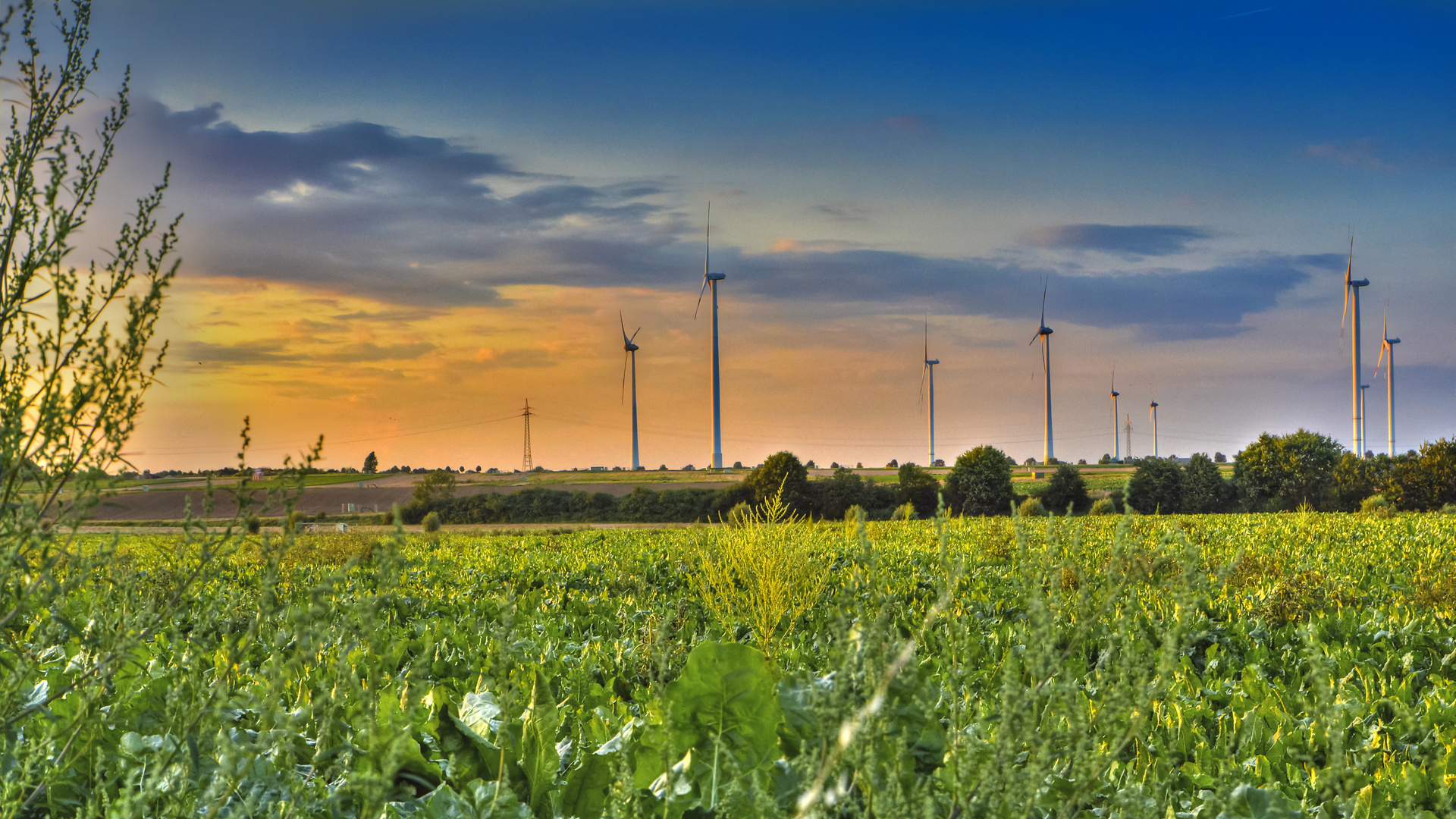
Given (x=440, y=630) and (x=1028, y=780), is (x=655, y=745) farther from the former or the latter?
(x=440, y=630)

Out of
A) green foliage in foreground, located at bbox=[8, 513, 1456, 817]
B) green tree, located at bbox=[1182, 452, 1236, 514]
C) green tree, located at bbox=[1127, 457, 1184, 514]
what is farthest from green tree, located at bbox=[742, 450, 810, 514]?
green foliage in foreground, located at bbox=[8, 513, 1456, 817]

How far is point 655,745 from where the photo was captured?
218cm

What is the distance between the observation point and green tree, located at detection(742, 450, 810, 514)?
40.3 m

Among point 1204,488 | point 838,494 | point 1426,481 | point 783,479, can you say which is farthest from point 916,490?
point 1426,481

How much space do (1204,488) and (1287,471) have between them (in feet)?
14.2

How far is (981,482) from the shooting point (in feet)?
144

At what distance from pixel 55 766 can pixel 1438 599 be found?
10.1 metres

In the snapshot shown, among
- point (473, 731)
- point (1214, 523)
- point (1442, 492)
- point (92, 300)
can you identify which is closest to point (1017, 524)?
point (473, 731)

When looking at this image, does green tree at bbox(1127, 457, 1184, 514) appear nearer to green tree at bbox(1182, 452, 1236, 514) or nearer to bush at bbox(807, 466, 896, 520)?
green tree at bbox(1182, 452, 1236, 514)

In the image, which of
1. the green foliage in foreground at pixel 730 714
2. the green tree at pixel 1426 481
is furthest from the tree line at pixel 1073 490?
the green foliage in foreground at pixel 730 714

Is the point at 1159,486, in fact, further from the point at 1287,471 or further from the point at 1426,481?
the point at 1426,481

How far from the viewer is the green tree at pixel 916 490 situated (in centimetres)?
4172

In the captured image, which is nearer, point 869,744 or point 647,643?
point 869,744

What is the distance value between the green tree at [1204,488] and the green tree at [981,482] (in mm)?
9322
